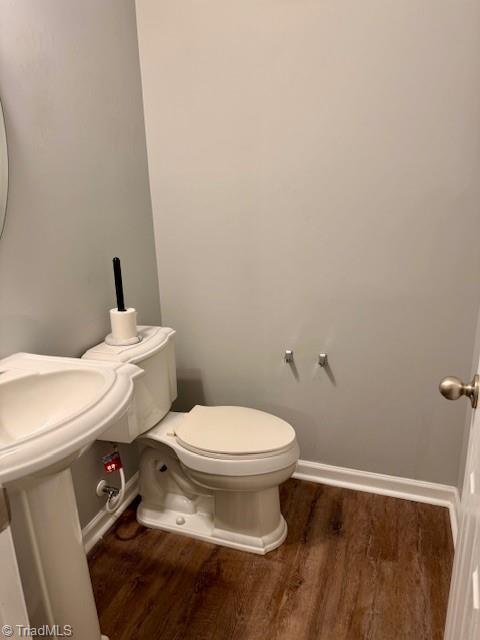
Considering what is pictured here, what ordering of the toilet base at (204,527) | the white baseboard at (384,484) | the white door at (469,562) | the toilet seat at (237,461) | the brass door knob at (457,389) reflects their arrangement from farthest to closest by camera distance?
→ the white baseboard at (384,484)
the toilet base at (204,527)
the toilet seat at (237,461)
the brass door knob at (457,389)
the white door at (469,562)

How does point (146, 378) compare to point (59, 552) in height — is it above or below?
above

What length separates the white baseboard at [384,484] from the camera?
1.88 meters

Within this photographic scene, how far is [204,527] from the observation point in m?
1.77

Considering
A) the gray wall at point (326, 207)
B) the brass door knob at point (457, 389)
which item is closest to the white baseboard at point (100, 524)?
the gray wall at point (326, 207)

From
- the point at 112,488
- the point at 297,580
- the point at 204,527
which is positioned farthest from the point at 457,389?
the point at 112,488

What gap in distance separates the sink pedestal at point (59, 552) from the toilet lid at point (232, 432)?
55 cm

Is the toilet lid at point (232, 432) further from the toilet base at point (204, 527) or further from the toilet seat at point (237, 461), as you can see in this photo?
the toilet base at point (204, 527)

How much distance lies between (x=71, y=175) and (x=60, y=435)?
39.6 inches

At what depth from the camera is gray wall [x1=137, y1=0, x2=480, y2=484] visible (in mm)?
1590

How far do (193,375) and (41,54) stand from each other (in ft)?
4.54

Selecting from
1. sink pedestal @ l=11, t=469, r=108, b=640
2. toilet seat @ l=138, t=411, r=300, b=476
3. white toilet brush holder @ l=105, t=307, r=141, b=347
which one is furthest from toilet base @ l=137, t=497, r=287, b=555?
white toilet brush holder @ l=105, t=307, r=141, b=347

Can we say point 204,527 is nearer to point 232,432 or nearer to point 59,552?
point 232,432

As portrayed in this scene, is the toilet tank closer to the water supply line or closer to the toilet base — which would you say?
the water supply line

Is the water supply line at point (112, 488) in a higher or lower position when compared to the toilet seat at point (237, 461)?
lower
